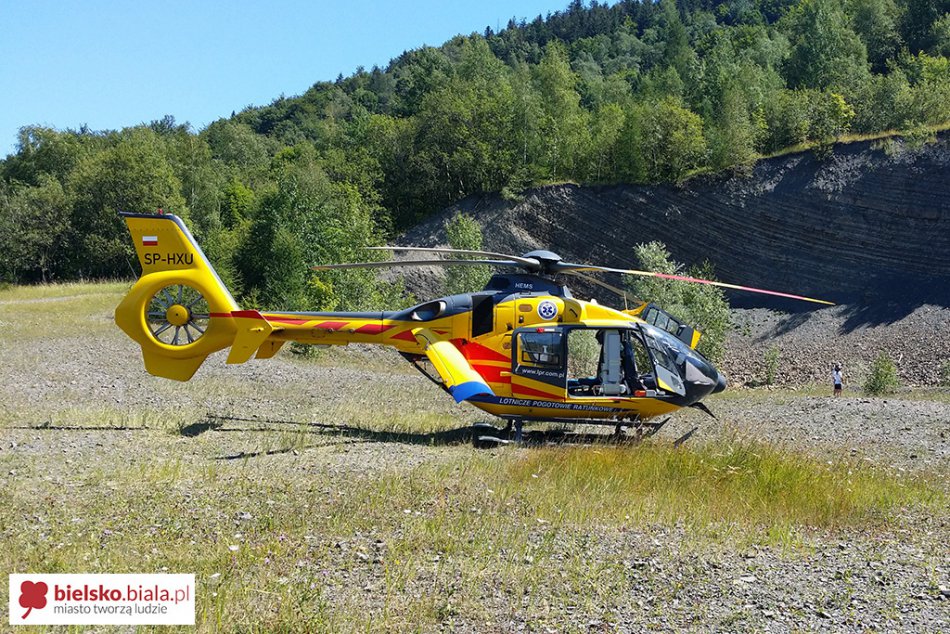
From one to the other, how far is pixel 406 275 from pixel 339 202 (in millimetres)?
6292

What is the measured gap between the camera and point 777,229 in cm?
5359

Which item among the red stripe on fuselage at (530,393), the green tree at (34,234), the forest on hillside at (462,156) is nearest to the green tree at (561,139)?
the forest on hillside at (462,156)

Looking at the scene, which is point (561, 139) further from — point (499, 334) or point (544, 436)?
point (499, 334)

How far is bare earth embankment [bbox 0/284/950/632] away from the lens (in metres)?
6.94

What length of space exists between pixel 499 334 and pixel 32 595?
31.2ft

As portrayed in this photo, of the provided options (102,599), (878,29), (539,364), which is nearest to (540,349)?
A: (539,364)

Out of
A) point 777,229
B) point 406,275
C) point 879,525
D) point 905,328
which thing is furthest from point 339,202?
point 879,525

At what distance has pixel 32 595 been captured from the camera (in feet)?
21.2

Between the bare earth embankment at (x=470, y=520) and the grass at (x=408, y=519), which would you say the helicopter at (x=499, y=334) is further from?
the grass at (x=408, y=519)

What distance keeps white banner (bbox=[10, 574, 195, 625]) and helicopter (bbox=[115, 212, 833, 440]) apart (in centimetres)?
776

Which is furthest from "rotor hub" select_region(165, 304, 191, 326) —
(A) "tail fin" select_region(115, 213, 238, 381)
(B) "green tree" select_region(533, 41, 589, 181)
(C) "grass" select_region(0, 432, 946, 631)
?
(B) "green tree" select_region(533, 41, 589, 181)

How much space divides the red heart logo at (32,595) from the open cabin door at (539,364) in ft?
29.9

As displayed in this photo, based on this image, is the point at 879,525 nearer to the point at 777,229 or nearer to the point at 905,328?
the point at 905,328

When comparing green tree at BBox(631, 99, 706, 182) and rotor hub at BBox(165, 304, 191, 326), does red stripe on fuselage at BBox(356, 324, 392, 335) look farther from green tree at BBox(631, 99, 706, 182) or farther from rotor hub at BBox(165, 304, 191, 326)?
green tree at BBox(631, 99, 706, 182)
